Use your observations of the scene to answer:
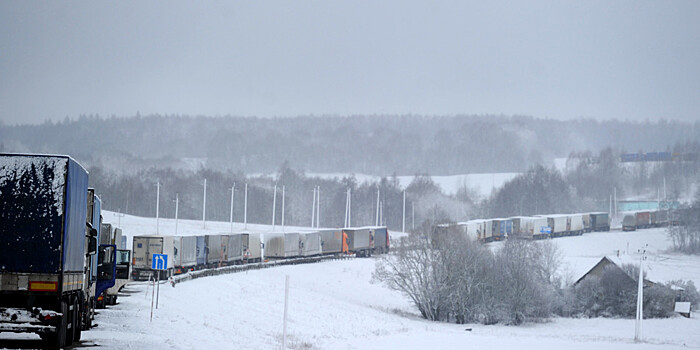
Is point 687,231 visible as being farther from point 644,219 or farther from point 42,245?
point 42,245

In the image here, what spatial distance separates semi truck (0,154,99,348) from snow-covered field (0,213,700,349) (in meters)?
0.86

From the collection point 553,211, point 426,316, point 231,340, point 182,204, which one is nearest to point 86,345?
point 231,340

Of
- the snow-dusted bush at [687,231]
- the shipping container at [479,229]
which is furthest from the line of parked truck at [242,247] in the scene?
the snow-dusted bush at [687,231]

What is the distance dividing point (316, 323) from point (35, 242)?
26.9 m

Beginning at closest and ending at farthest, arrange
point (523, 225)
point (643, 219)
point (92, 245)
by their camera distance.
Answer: point (92, 245)
point (523, 225)
point (643, 219)

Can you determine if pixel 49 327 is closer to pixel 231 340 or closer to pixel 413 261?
pixel 231 340

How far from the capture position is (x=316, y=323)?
131ft

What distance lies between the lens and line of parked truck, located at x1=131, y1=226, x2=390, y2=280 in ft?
156

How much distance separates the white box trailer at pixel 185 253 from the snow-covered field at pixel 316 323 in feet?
9.81

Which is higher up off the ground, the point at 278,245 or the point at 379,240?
the point at 379,240

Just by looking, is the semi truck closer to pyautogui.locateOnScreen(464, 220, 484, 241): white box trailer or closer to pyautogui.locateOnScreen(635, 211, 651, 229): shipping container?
pyautogui.locateOnScreen(464, 220, 484, 241): white box trailer

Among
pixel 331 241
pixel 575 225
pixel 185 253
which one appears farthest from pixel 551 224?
pixel 185 253

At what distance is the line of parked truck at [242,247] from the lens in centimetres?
4747

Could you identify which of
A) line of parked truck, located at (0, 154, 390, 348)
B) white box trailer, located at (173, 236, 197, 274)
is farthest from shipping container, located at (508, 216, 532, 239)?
line of parked truck, located at (0, 154, 390, 348)
